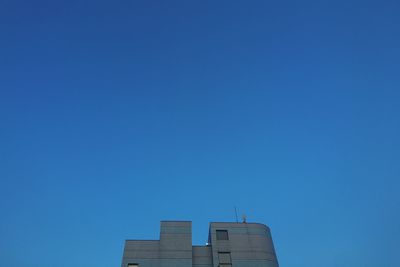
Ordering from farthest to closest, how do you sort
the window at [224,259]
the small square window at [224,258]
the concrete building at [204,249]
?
1. the small square window at [224,258]
2. the window at [224,259]
3. the concrete building at [204,249]

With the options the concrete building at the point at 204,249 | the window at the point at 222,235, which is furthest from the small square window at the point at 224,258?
the window at the point at 222,235

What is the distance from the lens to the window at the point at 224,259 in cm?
4462

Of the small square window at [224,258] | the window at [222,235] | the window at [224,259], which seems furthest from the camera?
the window at [222,235]

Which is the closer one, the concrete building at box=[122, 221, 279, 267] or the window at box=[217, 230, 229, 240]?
the concrete building at box=[122, 221, 279, 267]

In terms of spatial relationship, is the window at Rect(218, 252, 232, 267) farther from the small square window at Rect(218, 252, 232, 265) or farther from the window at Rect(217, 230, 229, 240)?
the window at Rect(217, 230, 229, 240)

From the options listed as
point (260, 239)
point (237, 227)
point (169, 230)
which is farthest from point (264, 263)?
point (169, 230)

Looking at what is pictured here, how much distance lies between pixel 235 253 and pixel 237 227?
→ 442 centimetres

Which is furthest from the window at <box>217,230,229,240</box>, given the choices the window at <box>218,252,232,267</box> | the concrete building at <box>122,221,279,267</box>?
the window at <box>218,252,232,267</box>

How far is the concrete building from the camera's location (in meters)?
44.3

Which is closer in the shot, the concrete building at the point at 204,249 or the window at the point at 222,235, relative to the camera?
the concrete building at the point at 204,249

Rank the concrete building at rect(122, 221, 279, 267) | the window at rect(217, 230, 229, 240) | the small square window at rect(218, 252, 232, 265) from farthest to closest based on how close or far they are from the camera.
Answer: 1. the window at rect(217, 230, 229, 240)
2. the small square window at rect(218, 252, 232, 265)
3. the concrete building at rect(122, 221, 279, 267)

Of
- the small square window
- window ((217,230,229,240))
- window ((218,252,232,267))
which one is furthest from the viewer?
window ((217,230,229,240))

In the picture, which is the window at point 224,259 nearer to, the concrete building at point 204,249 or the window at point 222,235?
the concrete building at point 204,249

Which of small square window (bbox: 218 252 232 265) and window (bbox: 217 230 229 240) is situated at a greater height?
window (bbox: 217 230 229 240)
